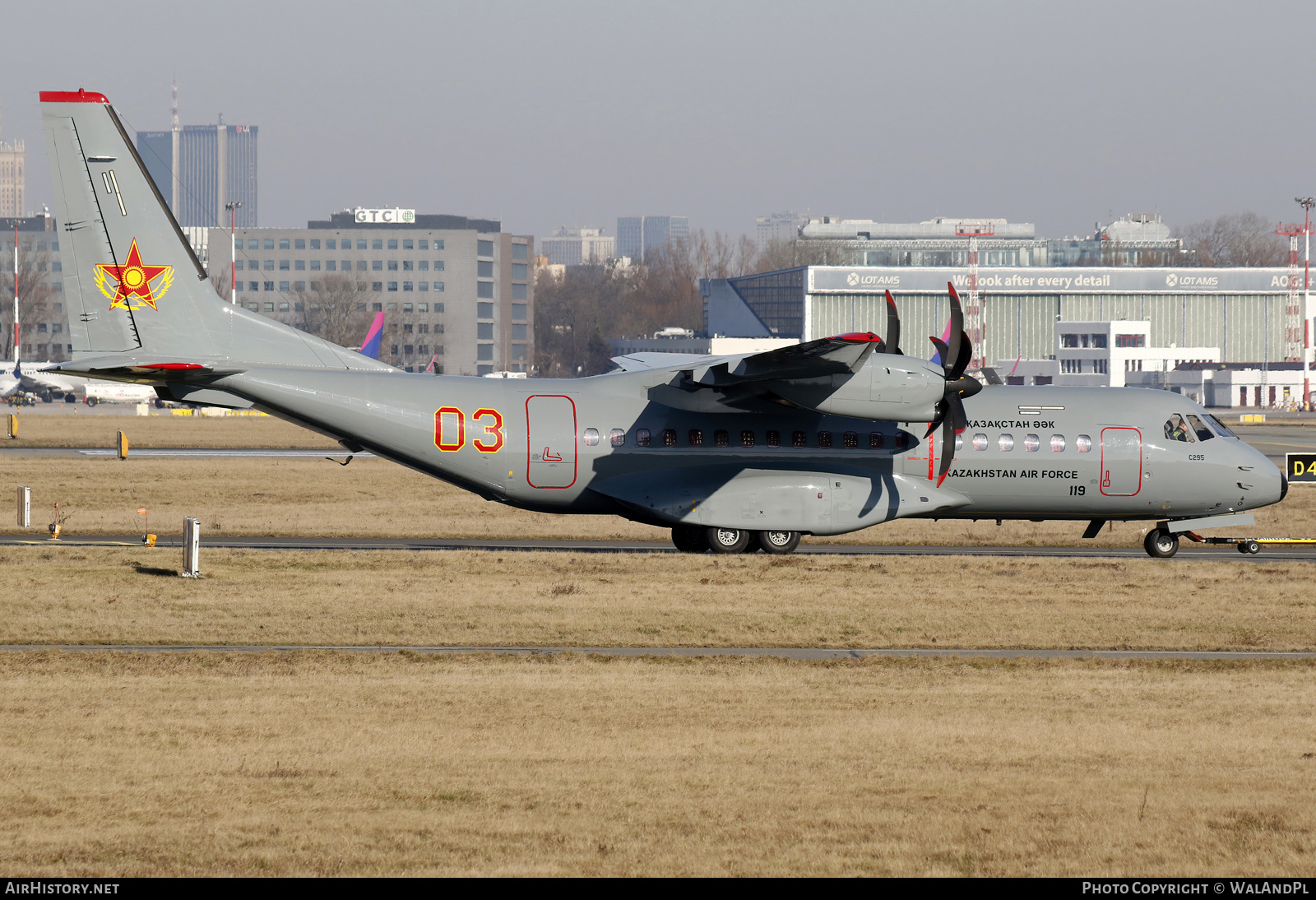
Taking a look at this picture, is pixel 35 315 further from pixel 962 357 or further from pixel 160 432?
pixel 962 357

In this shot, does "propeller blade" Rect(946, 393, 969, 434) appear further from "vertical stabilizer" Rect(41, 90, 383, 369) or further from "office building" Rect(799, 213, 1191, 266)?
"office building" Rect(799, 213, 1191, 266)

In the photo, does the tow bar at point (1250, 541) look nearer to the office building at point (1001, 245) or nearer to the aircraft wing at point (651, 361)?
the aircraft wing at point (651, 361)

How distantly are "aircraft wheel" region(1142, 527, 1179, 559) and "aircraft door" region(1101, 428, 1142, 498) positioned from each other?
1.98 m

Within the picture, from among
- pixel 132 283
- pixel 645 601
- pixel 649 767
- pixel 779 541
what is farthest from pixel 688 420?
pixel 649 767

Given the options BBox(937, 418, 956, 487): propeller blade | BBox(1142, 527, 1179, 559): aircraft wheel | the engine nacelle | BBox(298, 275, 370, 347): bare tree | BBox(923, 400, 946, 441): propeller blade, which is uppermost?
BBox(298, 275, 370, 347): bare tree

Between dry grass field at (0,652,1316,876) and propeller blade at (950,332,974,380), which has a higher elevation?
propeller blade at (950,332,974,380)

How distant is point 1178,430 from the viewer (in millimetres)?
29938

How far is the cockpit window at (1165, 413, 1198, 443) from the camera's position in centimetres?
2982

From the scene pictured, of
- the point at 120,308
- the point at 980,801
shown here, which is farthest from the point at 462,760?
the point at 120,308

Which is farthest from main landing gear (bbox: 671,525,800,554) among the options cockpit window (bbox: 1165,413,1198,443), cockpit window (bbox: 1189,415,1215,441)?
cockpit window (bbox: 1189,415,1215,441)

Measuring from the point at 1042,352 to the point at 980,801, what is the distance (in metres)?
139

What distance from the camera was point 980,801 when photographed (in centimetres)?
1152

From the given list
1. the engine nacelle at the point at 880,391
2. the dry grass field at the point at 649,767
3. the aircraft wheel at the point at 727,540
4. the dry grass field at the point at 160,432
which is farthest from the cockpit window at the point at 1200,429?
the dry grass field at the point at 160,432
